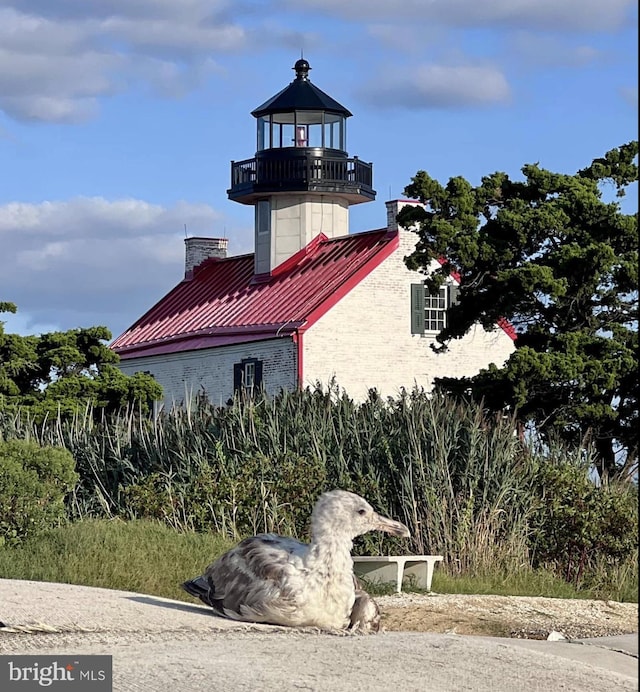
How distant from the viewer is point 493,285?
24.1 meters

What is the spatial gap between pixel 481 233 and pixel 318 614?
1500 cm

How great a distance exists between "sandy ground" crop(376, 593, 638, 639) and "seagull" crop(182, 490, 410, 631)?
1821 mm

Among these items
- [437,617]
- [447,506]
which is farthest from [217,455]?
[437,617]

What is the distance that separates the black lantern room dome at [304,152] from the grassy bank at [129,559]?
2462 centimetres

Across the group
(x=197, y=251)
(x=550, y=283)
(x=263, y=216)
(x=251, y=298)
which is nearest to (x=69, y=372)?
(x=550, y=283)

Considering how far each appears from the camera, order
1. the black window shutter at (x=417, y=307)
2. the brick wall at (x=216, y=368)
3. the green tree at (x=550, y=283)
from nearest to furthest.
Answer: the green tree at (x=550, y=283), the brick wall at (x=216, y=368), the black window shutter at (x=417, y=307)

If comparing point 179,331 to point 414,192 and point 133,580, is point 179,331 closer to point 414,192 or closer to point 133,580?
point 414,192

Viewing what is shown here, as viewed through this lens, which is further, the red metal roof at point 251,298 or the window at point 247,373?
the window at point 247,373

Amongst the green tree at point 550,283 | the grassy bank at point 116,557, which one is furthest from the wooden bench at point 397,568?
the green tree at point 550,283

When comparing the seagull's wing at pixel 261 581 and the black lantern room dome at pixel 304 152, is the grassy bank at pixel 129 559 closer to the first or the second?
the seagull's wing at pixel 261 581

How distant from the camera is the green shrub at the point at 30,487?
14.1m

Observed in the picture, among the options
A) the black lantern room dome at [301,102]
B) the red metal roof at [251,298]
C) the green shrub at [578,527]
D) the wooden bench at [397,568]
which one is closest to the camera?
the wooden bench at [397,568]

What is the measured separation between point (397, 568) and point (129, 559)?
8.85 ft

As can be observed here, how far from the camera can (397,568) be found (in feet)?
45.4
